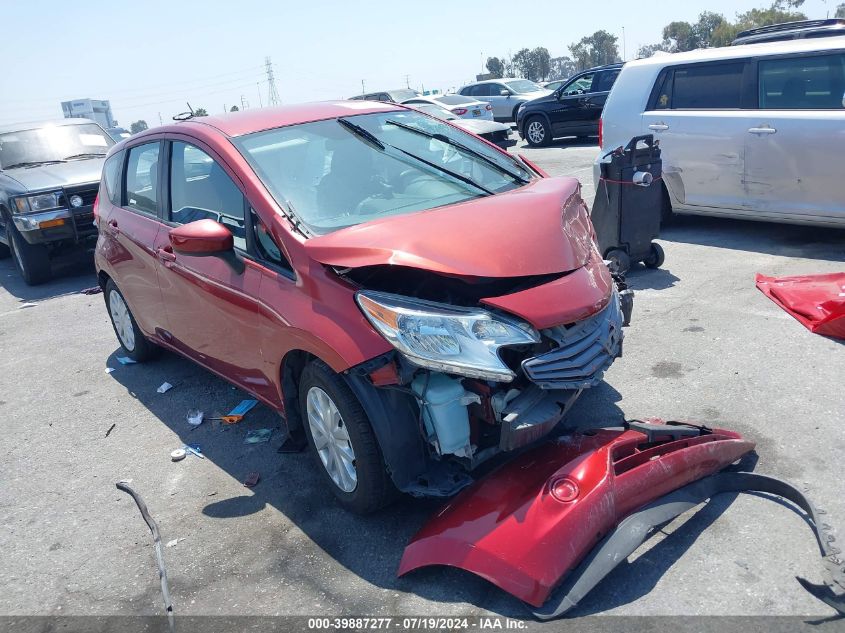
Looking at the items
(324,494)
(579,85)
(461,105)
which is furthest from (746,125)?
(461,105)

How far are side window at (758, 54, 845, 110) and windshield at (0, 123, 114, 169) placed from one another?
8816mm

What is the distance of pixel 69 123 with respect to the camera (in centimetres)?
1106

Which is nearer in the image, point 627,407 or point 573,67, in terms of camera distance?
point 627,407

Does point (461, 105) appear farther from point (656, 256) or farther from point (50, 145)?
point (656, 256)

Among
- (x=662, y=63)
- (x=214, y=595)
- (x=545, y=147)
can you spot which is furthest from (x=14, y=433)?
(x=545, y=147)

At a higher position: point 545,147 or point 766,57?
point 766,57

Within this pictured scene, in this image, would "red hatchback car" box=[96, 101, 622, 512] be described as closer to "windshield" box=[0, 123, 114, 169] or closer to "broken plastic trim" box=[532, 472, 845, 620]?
"broken plastic trim" box=[532, 472, 845, 620]

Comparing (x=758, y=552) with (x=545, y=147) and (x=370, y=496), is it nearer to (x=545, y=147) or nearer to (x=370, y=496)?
(x=370, y=496)

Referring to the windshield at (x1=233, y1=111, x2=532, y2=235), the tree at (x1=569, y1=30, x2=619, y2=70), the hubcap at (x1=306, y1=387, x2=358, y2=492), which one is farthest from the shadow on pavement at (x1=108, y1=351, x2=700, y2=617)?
the tree at (x1=569, y1=30, x2=619, y2=70)

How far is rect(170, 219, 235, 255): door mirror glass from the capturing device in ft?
12.3

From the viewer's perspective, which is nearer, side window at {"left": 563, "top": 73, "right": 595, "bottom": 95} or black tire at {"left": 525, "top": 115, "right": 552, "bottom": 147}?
side window at {"left": 563, "top": 73, "right": 595, "bottom": 95}

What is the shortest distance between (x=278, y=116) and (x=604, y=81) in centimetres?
1427

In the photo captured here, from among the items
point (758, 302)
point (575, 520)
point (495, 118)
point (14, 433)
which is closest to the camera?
point (575, 520)

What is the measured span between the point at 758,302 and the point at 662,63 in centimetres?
338
